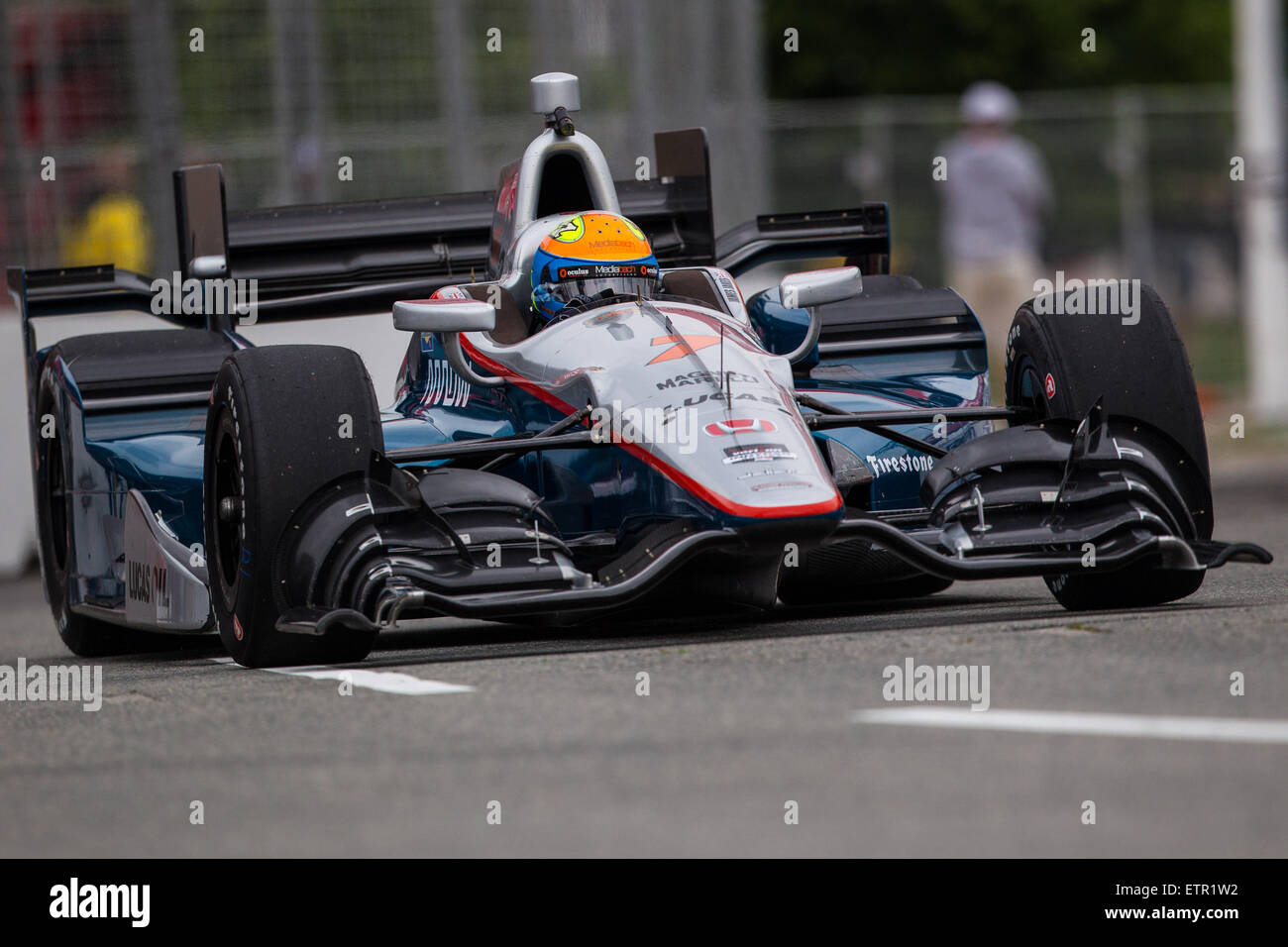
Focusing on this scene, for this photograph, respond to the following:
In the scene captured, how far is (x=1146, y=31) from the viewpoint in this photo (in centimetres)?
4209

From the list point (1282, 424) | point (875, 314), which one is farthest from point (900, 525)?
point (1282, 424)

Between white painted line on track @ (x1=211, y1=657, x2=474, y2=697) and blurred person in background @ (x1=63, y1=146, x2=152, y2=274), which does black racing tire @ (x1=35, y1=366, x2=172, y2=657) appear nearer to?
white painted line on track @ (x1=211, y1=657, x2=474, y2=697)

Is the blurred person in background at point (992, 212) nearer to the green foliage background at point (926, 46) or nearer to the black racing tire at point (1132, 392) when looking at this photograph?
the black racing tire at point (1132, 392)

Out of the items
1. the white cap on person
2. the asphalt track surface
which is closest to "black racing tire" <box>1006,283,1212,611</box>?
the asphalt track surface

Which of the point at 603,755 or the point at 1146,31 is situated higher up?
the point at 1146,31

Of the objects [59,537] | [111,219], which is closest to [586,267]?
[59,537]

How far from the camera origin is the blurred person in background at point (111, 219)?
14.3 metres

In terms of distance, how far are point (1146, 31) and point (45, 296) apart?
3544 centimetres

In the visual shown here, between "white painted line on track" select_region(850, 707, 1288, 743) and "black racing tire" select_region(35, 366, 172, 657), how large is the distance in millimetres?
4301

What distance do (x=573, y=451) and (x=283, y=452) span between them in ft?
3.35
